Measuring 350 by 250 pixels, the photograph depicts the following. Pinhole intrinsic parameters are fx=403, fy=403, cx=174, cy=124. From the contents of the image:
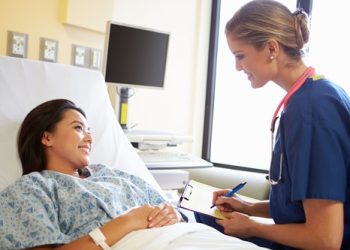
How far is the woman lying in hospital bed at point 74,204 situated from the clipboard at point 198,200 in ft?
0.30

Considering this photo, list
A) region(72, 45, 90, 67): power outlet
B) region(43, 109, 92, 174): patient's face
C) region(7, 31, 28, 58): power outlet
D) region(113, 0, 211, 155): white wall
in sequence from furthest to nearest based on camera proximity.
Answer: region(113, 0, 211, 155): white wall
region(72, 45, 90, 67): power outlet
region(7, 31, 28, 58): power outlet
region(43, 109, 92, 174): patient's face

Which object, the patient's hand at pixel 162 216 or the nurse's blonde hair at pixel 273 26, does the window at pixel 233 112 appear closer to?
the nurse's blonde hair at pixel 273 26

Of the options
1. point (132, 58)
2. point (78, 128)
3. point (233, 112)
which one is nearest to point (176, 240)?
point (78, 128)

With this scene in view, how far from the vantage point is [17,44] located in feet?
6.78

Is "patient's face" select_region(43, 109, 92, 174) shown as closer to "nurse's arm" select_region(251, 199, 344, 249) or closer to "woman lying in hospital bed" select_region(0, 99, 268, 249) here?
"woman lying in hospital bed" select_region(0, 99, 268, 249)

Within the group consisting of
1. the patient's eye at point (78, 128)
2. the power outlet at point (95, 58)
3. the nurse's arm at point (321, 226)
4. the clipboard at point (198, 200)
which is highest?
Result: the power outlet at point (95, 58)

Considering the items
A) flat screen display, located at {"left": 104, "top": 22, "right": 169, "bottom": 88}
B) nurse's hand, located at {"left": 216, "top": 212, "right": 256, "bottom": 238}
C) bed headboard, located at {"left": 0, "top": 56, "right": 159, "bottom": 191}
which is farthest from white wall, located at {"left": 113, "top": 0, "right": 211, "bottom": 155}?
nurse's hand, located at {"left": 216, "top": 212, "right": 256, "bottom": 238}

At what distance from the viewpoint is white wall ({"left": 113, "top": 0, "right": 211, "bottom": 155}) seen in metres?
2.78

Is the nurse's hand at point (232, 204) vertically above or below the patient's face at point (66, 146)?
below

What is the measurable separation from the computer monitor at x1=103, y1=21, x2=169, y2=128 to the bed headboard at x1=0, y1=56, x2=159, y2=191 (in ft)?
1.52

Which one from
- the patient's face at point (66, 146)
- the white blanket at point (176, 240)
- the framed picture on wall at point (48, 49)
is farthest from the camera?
the framed picture on wall at point (48, 49)

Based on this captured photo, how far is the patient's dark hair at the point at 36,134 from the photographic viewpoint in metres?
1.30

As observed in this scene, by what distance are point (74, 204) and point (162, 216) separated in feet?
0.83

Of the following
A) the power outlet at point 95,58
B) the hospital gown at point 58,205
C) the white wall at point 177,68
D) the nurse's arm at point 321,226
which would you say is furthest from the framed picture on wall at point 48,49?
the nurse's arm at point 321,226
